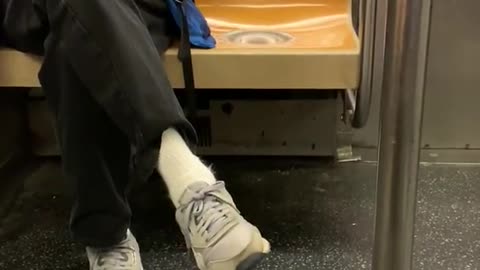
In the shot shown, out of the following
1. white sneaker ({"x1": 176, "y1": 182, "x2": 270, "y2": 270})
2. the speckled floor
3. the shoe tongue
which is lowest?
the speckled floor

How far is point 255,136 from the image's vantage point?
5.84ft

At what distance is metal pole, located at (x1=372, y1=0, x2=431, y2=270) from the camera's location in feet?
2.19

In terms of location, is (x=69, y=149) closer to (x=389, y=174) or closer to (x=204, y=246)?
(x=204, y=246)

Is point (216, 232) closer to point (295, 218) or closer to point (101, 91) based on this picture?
point (101, 91)

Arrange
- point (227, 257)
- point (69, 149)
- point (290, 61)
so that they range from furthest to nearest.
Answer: point (290, 61) → point (69, 149) → point (227, 257)

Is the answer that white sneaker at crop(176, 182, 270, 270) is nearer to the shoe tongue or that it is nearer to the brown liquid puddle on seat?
the shoe tongue

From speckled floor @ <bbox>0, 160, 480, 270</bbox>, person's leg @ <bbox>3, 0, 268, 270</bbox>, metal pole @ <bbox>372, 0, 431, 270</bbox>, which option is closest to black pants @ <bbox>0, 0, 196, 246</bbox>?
person's leg @ <bbox>3, 0, 268, 270</bbox>

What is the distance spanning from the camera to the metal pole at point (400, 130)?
67 cm

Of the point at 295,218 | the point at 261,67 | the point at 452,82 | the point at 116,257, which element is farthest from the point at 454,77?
the point at 116,257

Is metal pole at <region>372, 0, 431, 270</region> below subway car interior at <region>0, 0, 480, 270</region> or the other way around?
the other way around

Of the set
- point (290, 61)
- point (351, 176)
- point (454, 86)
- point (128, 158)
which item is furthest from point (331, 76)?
point (454, 86)

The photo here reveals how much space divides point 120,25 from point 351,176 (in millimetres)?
846

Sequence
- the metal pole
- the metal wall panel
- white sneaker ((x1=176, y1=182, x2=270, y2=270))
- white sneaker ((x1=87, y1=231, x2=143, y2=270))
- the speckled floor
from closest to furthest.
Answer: the metal pole, white sneaker ((x1=176, y1=182, x2=270, y2=270)), white sneaker ((x1=87, y1=231, x2=143, y2=270)), the speckled floor, the metal wall panel

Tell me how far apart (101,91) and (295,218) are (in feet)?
2.02
